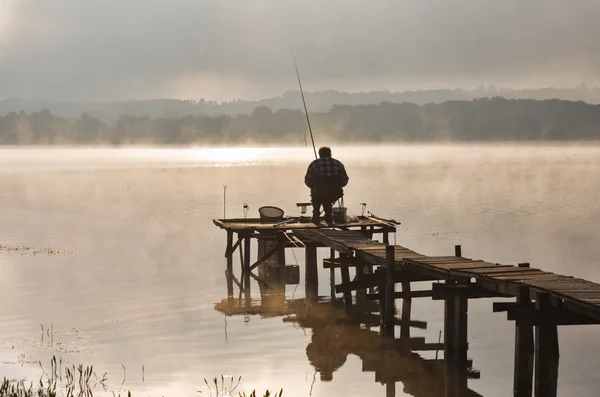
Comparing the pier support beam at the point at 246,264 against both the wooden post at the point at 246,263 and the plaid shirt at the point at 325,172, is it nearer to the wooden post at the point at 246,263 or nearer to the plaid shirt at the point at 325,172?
the wooden post at the point at 246,263

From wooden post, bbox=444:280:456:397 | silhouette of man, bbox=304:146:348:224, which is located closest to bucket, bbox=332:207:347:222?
silhouette of man, bbox=304:146:348:224

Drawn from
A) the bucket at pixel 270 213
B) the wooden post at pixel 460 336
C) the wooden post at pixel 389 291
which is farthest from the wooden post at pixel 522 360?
Result: the bucket at pixel 270 213

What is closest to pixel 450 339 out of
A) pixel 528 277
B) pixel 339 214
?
pixel 528 277

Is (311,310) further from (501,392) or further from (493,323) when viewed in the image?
(501,392)

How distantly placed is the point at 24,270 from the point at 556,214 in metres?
29.3

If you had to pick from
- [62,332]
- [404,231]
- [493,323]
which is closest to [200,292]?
[62,332]

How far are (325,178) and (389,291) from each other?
577 cm

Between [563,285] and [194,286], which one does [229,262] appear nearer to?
[194,286]

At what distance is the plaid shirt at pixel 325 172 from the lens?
85.7 ft

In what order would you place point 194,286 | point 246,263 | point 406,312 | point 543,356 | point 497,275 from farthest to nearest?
point 194,286 → point 246,263 → point 406,312 → point 497,275 → point 543,356

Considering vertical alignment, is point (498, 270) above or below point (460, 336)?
above

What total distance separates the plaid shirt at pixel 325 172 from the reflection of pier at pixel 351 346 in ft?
8.82

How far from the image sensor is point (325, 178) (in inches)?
1033

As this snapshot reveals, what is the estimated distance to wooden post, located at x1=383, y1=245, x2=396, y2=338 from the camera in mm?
20828
